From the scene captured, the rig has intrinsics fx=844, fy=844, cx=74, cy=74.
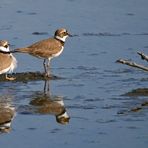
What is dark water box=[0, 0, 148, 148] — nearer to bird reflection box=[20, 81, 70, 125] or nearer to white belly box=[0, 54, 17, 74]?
bird reflection box=[20, 81, 70, 125]

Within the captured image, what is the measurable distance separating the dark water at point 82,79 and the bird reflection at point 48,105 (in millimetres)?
14

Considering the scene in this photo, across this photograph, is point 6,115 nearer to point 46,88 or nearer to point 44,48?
point 46,88

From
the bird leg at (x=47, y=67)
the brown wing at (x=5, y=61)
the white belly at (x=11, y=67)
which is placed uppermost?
the brown wing at (x=5, y=61)

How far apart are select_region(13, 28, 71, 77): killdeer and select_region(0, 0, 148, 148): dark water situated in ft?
0.68

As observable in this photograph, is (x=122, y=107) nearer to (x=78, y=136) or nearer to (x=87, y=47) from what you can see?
(x=78, y=136)

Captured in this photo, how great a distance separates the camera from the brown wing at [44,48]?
47.4ft

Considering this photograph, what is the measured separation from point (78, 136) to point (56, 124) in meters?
0.69

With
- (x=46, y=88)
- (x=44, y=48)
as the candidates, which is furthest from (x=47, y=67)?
(x=46, y=88)

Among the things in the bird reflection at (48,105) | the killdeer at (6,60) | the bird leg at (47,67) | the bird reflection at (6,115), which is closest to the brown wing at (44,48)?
the bird leg at (47,67)

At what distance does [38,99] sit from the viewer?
1264 centimetres

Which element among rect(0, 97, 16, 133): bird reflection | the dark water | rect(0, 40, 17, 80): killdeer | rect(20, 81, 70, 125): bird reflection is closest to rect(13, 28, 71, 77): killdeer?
the dark water

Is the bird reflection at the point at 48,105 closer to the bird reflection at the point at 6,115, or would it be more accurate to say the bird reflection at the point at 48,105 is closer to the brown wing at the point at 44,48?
the bird reflection at the point at 6,115

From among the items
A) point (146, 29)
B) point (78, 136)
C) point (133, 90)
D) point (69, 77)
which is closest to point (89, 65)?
point (69, 77)

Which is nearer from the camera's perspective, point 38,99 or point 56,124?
point 56,124
